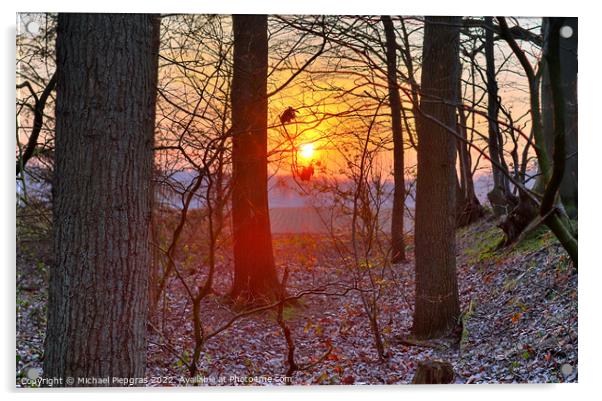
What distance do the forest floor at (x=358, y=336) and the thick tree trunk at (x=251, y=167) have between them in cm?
12

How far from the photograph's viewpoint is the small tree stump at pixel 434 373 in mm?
3781

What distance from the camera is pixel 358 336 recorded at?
387 centimetres

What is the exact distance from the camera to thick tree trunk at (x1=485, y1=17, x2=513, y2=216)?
12.3 ft

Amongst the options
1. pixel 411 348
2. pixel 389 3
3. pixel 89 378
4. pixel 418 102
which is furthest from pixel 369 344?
pixel 389 3

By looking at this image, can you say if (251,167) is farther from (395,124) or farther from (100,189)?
(100,189)

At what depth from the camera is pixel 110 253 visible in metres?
2.39

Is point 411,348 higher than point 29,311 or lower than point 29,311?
lower

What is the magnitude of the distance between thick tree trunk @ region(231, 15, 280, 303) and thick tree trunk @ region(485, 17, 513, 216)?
143 centimetres

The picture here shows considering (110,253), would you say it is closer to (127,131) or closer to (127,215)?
(127,215)

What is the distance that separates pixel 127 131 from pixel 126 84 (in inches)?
7.4

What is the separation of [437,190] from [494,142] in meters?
0.56

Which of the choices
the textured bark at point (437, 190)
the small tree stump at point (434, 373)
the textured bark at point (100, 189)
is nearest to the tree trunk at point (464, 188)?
the textured bark at point (437, 190)
